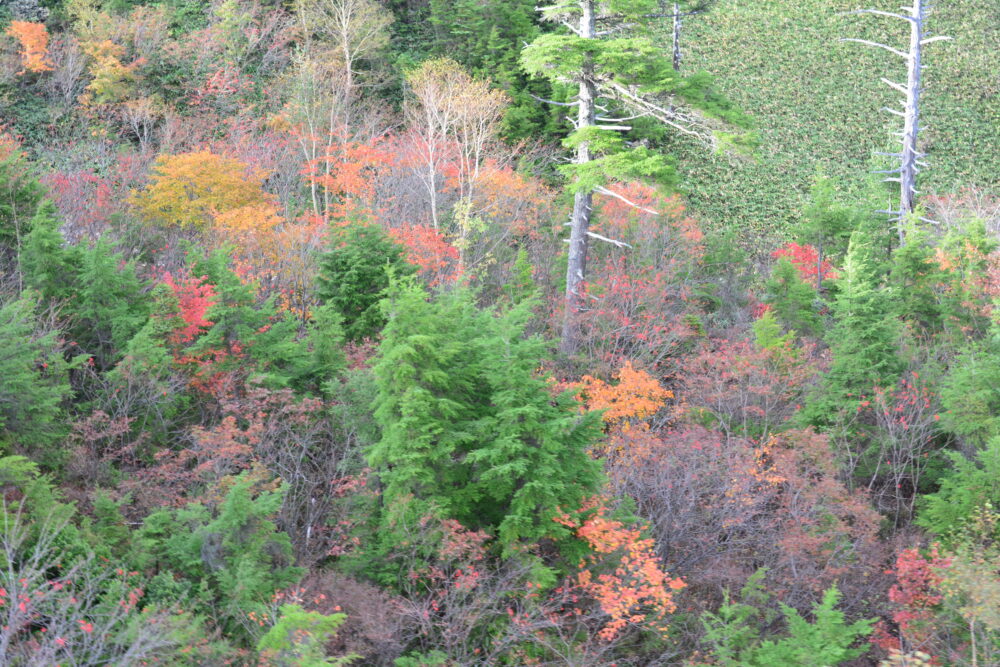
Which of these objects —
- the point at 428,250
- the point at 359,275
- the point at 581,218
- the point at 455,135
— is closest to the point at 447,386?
the point at 359,275

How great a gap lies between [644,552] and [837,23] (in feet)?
156

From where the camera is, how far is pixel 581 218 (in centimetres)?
1992

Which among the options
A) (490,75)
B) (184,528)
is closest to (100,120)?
(490,75)

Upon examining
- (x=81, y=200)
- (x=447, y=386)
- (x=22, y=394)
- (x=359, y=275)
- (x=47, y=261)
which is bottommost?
(x=447, y=386)

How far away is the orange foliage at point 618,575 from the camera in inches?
479

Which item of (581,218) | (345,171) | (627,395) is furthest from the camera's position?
(345,171)

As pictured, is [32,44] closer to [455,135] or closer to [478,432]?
[455,135]

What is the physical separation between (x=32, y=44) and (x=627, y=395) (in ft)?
89.8

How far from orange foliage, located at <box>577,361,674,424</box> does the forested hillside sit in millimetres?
152

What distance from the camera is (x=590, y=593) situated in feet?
41.7

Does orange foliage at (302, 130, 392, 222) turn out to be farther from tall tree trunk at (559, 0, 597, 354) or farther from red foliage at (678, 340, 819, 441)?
red foliage at (678, 340, 819, 441)

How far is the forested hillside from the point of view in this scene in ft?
37.9

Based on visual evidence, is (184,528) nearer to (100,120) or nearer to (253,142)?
(253,142)

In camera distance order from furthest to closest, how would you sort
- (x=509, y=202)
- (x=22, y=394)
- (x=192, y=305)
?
(x=509, y=202), (x=192, y=305), (x=22, y=394)
